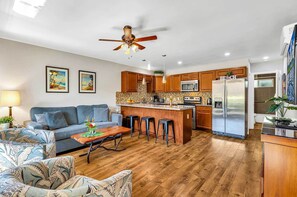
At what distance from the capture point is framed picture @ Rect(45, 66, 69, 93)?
12.6 feet

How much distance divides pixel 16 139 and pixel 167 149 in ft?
9.17

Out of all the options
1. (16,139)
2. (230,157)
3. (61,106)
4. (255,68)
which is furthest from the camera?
(255,68)

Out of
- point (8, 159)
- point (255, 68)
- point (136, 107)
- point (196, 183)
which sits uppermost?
point (255, 68)

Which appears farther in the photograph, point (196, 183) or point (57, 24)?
point (57, 24)

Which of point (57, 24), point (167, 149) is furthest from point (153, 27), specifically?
point (167, 149)

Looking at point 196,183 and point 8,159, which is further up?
point 8,159

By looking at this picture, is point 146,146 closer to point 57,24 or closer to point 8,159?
point 8,159

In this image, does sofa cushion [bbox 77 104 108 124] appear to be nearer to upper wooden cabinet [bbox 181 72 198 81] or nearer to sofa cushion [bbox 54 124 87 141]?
sofa cushion [bbox 54 124 87 141]

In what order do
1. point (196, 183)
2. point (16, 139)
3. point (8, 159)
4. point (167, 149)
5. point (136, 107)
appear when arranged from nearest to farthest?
point (8, 159) → point (16, 139) → point (196, 183) → point (167, 149) → point (136, 107)

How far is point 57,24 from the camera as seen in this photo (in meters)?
2.54

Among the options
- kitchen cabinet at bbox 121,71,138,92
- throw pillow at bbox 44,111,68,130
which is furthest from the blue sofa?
kitchen cabinet at bbox 121,71,138,92

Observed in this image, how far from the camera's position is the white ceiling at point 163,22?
Answer: 2014 millimetres

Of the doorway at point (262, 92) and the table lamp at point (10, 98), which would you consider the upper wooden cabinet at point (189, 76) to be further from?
the table lamp at point (10, 98)

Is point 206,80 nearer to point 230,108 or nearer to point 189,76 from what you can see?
point 189,76
